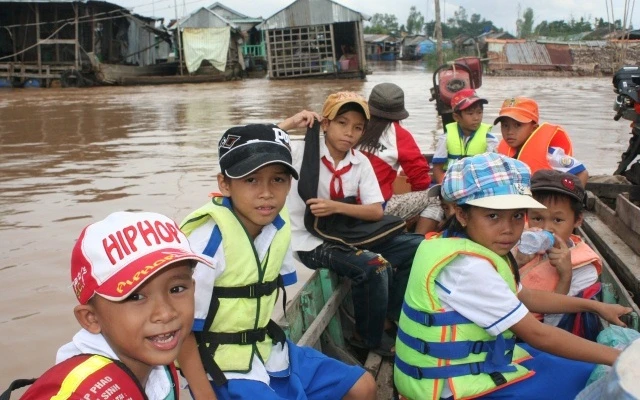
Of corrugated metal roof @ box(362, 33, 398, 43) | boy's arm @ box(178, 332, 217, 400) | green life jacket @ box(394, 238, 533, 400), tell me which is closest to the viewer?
boy's arm @ box(178, 332, 217, 400)

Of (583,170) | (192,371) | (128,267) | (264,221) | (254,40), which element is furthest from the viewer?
(254,40)

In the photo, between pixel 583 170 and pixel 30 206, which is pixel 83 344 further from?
pixel 30 206

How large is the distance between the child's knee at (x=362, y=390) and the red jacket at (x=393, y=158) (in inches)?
68.2

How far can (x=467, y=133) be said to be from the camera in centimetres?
436

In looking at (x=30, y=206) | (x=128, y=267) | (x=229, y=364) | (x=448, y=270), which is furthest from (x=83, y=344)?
(x=30, y=206)

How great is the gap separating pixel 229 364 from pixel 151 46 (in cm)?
3265

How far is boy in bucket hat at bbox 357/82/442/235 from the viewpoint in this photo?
370 centimetres

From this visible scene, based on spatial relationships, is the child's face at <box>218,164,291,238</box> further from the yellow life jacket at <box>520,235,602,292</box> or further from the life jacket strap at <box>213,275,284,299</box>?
the yellow life jacket at <box>520,235,602,292</box>

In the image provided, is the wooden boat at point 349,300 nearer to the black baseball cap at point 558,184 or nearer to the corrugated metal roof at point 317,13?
the black baseball cap at point 558,184


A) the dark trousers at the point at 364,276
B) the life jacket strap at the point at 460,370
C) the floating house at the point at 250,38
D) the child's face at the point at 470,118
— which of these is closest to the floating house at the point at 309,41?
the floating house at the point at 250,38

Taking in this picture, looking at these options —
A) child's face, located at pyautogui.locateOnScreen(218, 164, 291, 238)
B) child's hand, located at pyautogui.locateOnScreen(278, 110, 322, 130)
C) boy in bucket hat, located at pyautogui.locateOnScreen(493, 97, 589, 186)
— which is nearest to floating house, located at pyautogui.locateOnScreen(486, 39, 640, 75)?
boy in bucket hat, located at pyautogui.locateOnScreen(493, 97, 589, 186)

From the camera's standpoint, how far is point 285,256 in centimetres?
237

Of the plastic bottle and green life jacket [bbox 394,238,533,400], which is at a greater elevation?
the plastic bottle

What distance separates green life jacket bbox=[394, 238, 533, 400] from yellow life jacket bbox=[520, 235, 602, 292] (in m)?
0.55
